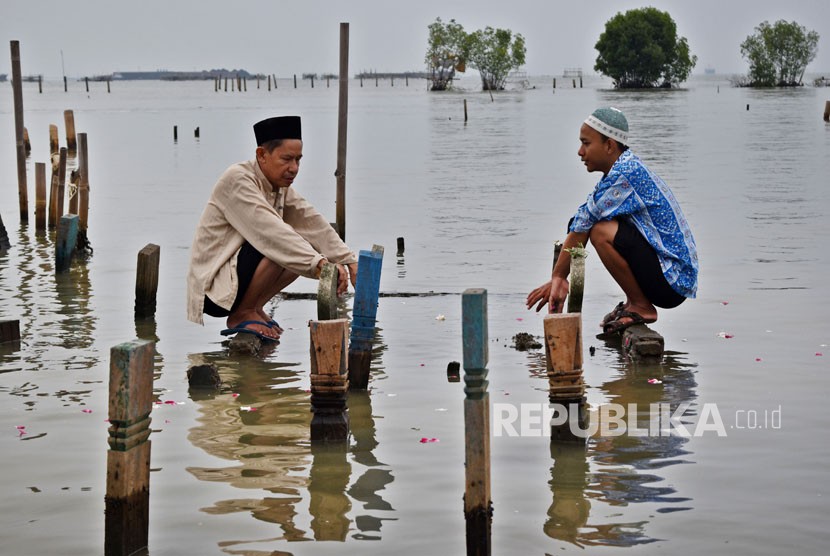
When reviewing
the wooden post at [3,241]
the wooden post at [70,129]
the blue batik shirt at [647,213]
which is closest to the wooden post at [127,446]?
the blue batik shirt at [647,213]

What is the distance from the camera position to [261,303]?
344 inches

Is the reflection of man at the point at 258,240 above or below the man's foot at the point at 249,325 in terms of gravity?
above

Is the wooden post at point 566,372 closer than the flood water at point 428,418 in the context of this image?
No

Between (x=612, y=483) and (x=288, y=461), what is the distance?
5.04 ft

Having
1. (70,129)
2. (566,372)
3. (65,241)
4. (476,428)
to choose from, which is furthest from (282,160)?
(70,129)

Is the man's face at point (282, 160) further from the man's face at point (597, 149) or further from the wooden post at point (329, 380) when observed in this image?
the wooden post at point (329, 380)

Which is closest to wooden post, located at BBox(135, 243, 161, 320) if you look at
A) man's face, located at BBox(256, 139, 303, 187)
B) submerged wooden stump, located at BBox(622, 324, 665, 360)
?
man's face, located at BBox(256, 139, 303, 187)

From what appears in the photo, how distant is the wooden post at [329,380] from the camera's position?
→ 5.83m

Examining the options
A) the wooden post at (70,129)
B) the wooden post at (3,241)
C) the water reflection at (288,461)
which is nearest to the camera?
the water reflection at (288,461)

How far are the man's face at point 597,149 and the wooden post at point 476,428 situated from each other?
3521 mm

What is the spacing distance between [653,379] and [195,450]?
9.45 ft

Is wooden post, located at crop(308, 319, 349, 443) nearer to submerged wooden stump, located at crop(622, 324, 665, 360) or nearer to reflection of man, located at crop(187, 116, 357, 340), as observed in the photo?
reflection of man, located at crop(187, 116, 357, 340)

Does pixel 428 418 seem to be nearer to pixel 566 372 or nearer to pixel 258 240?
pixel 566 372

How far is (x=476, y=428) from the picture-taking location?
192 inches
